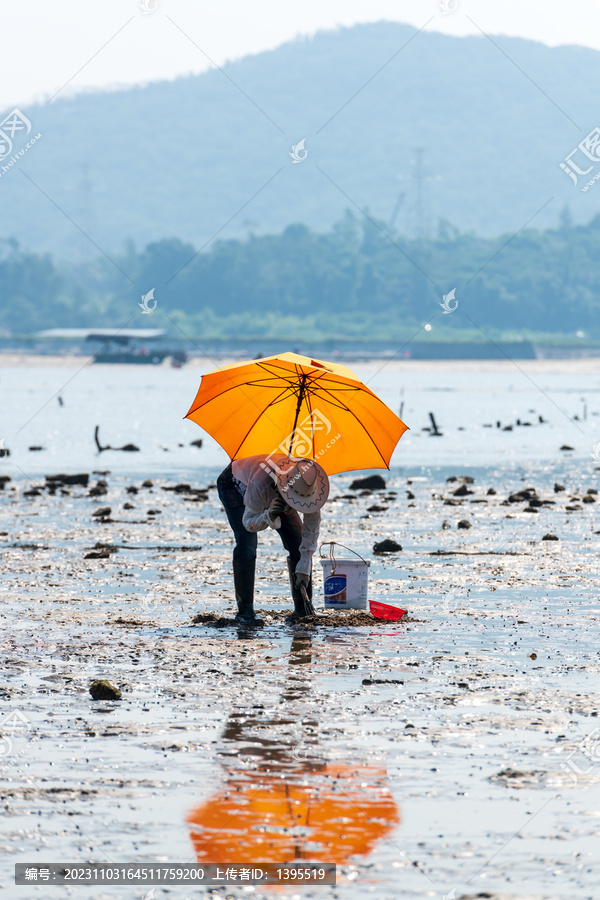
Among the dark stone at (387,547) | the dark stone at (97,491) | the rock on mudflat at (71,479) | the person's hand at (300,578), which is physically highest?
the person's hand at (300,578)

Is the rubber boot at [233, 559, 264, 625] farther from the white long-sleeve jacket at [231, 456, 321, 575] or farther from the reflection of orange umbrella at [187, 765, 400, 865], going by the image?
the reflection of orange umbrella at [187, 765, 400, 865]

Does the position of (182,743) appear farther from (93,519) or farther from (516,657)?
(93,519)

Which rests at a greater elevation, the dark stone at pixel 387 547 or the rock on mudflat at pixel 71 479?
the dark stone at pixel 387 547

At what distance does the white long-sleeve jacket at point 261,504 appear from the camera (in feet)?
41.3

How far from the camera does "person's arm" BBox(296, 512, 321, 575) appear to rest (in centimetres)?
1285

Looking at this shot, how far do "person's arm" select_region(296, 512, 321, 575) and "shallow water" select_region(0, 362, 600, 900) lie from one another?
619 millimetres

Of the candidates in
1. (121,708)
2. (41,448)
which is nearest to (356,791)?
(121,708)

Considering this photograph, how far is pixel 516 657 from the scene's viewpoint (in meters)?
11.2

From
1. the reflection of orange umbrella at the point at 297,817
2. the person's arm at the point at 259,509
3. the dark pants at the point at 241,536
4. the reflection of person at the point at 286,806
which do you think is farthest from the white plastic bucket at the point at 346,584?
the reflection of orange umbrella at the point at 297,817

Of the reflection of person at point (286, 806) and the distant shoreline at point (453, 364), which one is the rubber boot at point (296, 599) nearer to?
the reflection of person at point (286, 806)

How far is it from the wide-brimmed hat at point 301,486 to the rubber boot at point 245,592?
74cm

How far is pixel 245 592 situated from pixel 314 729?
418 cm

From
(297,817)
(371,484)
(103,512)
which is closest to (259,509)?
(297,817)

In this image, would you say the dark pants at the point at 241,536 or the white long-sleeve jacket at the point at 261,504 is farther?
the dark pants at the point at 241,536
